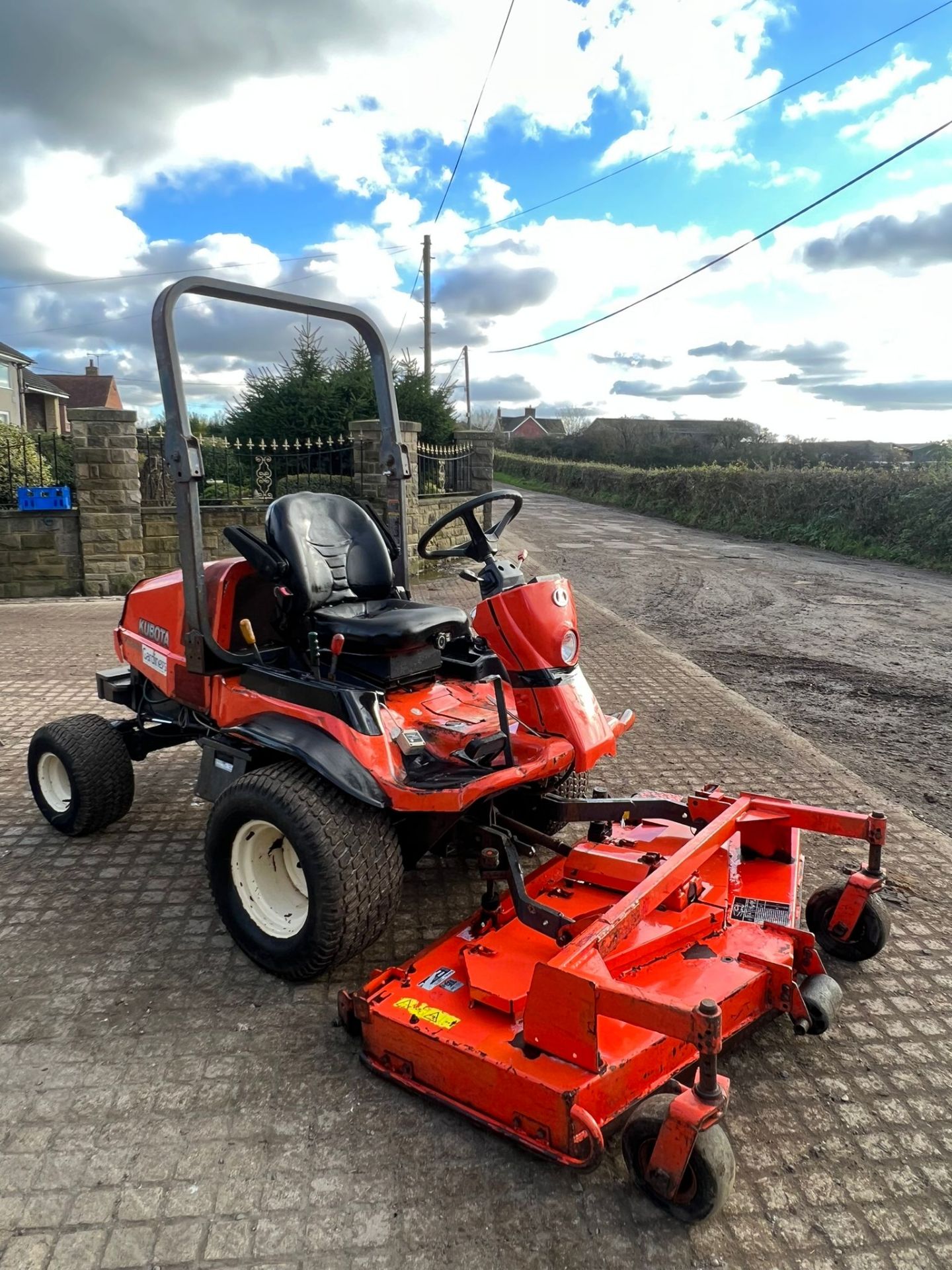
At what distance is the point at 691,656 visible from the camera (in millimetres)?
8391

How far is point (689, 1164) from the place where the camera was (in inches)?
82.8

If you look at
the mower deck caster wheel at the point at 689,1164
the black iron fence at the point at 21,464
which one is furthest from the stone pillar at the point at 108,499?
the mower deck caster wheel at the point at 689,1164

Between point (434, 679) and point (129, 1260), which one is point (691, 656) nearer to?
point (434, 679)

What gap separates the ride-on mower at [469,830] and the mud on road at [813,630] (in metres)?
2.23

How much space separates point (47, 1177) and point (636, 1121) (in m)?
1.51

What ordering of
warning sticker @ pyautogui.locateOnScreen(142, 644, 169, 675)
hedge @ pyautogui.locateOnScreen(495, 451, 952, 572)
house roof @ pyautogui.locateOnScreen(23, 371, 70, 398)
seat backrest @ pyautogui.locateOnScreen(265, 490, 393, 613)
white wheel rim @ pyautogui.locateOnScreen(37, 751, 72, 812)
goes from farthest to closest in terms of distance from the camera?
house roof @ pyautogui.locateOnScreen(23, 371, 70, 398)
hedge @ pyautogui.locateOnScreen(495, 451, 952, 572)
white wheel rim @ pyautogui.locateOnScreen(37, 751, 72, 812)
warning sticker @ pyautogui.locateOnScreen(142, 644, 169, 675)
seat backrest @ pyautogui.locateOnScreen(265, 490, 393, 613)

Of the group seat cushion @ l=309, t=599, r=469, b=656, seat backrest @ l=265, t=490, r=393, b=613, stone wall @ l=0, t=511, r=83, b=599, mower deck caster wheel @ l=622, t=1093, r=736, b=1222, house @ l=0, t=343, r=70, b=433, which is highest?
house @ l=0, t=343, r=70, b=433

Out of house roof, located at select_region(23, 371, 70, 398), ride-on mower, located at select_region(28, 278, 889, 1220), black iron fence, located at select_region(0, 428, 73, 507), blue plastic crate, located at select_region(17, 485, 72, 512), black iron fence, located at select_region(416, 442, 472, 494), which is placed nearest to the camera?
ride-on mower, located at select_region(28, 278, 889, 1220)

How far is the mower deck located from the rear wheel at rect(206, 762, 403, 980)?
25 cm

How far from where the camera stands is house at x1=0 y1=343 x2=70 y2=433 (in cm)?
3491

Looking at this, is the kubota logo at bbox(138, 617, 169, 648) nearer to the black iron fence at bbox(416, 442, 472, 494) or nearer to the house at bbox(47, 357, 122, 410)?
the black iron fence at bbox(416, 442, 472, 494)

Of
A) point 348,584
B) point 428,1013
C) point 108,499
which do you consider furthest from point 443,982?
point 108,499

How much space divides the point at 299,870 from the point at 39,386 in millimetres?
43443

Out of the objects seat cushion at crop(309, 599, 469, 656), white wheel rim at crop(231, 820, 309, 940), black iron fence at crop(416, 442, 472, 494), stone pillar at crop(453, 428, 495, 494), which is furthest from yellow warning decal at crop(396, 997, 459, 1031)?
stone pillar at crop(453, 428, 495, 494)
